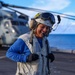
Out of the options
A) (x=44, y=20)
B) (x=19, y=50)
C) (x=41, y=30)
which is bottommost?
(x=19, y=50)

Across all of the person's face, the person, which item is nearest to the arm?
the person

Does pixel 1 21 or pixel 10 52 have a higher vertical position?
pixel 10 52

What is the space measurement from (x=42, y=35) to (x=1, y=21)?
19358 millimetres

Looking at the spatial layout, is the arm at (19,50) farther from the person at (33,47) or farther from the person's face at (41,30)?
the person's face at (41,30)

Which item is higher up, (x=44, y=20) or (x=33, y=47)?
(x=44, y=20)

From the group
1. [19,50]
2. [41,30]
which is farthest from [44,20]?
[19,50]

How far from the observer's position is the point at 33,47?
4156 millimetres

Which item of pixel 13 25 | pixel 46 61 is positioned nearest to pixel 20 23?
pixel 13 25

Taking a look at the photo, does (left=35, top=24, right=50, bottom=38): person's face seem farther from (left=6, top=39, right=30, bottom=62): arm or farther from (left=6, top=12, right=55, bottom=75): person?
(left=6, top=39, right=30, bottom=62): arm

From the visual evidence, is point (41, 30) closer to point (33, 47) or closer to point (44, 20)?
point (44, 20)

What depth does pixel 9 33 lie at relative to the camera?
2273 cm

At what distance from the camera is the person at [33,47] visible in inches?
162

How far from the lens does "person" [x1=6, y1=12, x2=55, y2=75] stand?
162 inches

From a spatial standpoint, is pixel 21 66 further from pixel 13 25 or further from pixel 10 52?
pixel 13 25
